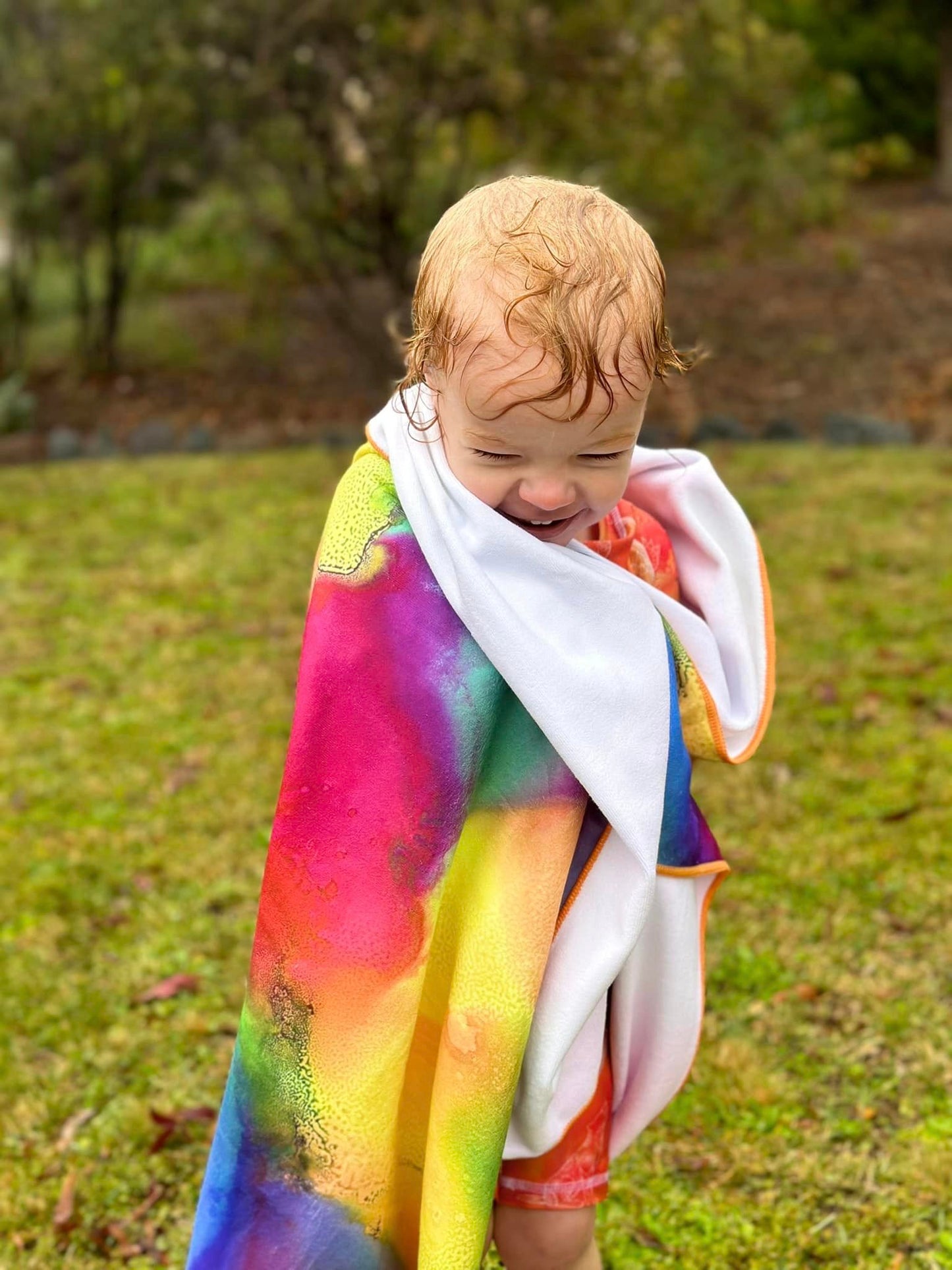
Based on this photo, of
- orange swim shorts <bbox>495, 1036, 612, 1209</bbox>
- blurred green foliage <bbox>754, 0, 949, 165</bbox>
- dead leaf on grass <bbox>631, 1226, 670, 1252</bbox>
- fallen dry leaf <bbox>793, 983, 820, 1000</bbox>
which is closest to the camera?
orange swim shorts <bbox>495, 1036, 612, 1209</bbox>

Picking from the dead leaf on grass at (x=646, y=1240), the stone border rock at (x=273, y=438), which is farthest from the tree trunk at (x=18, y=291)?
the dead leaf on grass at (x=646, y=1240)

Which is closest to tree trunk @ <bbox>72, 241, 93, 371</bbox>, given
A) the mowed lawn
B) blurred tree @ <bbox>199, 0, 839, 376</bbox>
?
blurred tree @ <bbox>199, 0, 839, 376</bbox>

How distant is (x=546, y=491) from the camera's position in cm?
175

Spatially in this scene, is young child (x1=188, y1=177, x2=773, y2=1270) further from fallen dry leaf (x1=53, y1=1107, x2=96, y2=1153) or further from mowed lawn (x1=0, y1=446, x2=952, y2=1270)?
fallen dry leaf (x1=53, y1=1107, x2=96, y2=1153)

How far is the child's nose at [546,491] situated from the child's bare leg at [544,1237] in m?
1.15

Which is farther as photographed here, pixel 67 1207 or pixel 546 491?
pixel 67 1207

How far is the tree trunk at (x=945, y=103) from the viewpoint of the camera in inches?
542

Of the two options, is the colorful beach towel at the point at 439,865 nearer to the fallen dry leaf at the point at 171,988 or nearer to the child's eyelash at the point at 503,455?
the child's eyelash at the point at 503,455

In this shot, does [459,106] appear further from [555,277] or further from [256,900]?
[555,277]

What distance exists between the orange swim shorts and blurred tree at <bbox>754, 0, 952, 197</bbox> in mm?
13995

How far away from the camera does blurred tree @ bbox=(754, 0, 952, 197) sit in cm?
1402

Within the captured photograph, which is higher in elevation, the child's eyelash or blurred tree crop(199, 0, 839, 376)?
the child's eyelash

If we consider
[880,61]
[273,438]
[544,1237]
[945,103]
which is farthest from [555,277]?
[880,61]

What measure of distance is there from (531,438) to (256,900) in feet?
9.15
